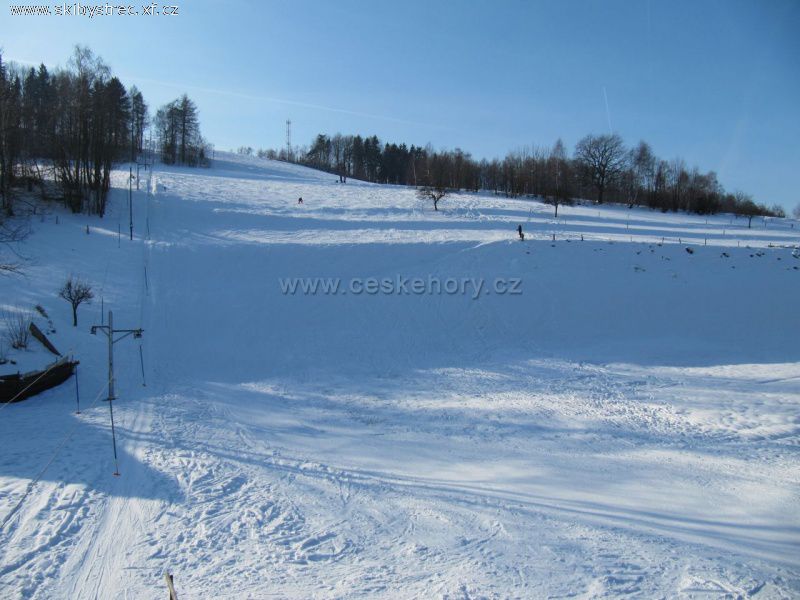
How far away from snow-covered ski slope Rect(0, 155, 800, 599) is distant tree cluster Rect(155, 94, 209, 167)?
43321mm

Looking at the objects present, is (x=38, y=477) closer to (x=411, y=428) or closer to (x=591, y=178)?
(x=411, y=428)

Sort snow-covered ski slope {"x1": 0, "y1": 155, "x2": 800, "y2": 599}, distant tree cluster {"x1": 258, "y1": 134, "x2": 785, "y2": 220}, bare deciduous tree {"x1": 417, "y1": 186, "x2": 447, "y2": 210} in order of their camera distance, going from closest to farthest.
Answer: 1. snow-covered ski slope {"x1": 0, "y1": 155, "x2": 800, "y2": 599}
2. bare deciduous tree {"x1": 417, "y1": 186, "x2": 447, "y2": 210}
3. distant tree cluster {"x1": 258, "y1": 134, "x2": 785, "y2": 220}

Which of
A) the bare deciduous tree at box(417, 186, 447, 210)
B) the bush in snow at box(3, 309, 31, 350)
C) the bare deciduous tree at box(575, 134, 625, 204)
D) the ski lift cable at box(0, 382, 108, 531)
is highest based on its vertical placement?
the bare deciduous tree at box(575, 134, 625, 204)

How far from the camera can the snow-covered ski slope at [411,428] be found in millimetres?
6070

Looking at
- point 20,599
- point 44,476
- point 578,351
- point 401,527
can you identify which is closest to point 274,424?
point 44,476

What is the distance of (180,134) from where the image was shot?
69.3 metres

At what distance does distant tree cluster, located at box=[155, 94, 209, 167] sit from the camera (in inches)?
2662

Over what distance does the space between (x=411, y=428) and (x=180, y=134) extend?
72690 millimetres

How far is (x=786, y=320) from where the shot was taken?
2186 centimetres

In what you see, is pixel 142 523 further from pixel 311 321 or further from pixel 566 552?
pixel 311 321

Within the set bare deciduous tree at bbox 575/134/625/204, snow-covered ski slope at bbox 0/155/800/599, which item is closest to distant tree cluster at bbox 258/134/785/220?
bare deciduous tree at bbox 575/134/625/204

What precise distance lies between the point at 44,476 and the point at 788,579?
37.6ft

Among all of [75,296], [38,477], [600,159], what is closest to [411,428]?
[38,477]

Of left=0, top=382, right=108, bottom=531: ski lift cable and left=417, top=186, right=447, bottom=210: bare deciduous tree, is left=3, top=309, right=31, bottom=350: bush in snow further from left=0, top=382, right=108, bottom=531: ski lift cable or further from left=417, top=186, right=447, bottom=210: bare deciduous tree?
left=417, top=186, right=447, bottom=210: bare deciduous tree
